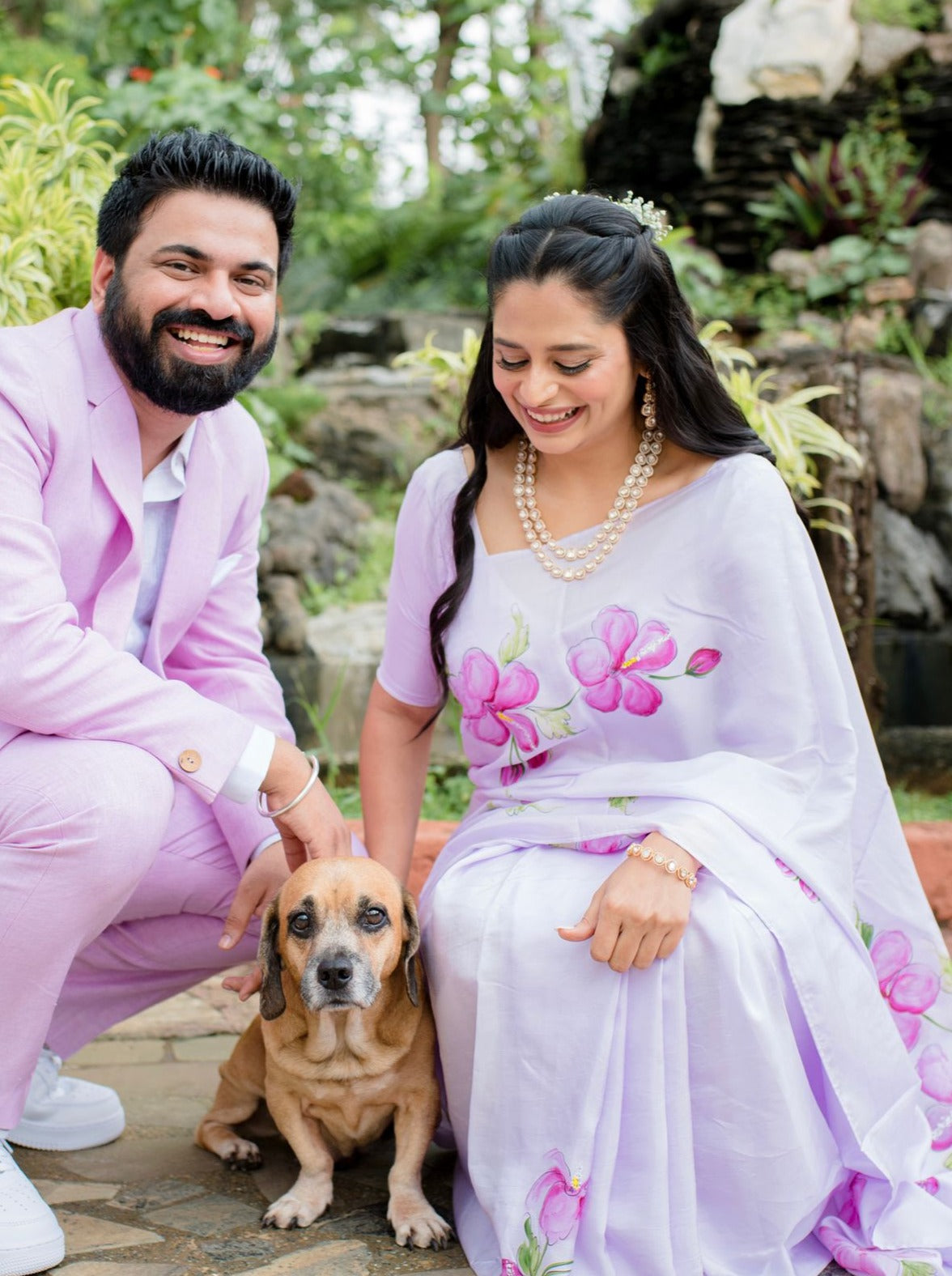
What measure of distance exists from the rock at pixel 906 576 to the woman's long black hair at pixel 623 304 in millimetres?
4630

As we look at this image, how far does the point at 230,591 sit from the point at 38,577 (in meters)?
0.64

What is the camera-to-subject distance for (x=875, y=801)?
2.69m

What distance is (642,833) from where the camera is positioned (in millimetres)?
2375

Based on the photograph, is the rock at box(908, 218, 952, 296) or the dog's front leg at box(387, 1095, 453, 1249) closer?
the dog's front leg at box(387, 1095, 453, 1249)

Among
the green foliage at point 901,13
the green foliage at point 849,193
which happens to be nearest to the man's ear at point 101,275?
the green foliage at point 849,193

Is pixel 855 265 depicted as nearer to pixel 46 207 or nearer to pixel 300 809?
pixel 46 207

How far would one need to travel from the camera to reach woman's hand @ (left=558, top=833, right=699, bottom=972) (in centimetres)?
219

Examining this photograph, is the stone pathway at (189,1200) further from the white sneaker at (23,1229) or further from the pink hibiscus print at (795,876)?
the pink hibiscus print at (795,876)

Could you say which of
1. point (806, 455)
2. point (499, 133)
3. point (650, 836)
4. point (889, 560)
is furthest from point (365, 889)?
point (499, 133)

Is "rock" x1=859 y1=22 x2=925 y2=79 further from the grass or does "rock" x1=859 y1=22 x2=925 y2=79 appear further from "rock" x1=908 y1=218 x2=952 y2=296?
the grass

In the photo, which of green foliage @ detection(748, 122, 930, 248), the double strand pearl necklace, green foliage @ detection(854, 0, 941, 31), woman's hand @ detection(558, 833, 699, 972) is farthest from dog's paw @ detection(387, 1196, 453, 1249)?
green foliage @ detection(854, 0, 941, 31)

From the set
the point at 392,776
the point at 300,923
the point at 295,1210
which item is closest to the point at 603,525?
the point at 392,776

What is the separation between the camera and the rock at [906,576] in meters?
7.08

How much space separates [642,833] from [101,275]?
1585 millimetres
